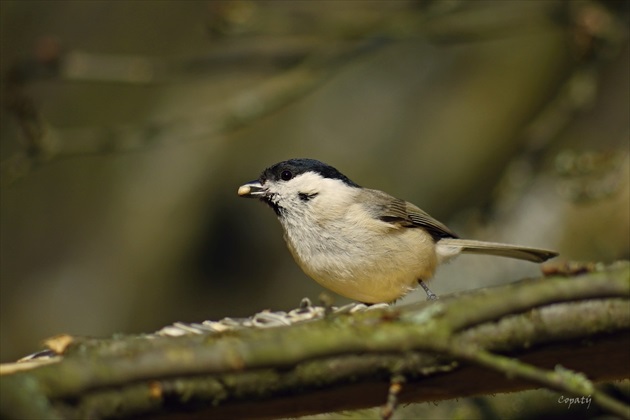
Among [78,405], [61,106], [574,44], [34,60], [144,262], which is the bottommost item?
[78,405]

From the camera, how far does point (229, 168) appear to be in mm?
6613

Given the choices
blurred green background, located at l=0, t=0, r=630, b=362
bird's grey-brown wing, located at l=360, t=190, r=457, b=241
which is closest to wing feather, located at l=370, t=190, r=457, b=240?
bird's grey-brown wing, located at l=360, t=190, r=457, b=241

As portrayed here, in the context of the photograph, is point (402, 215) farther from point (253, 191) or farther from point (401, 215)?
point (253, 191)

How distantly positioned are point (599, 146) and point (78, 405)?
5169 mm

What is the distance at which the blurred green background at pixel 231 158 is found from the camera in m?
5.89

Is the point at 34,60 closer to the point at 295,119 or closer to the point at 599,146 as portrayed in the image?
the point at 295,119

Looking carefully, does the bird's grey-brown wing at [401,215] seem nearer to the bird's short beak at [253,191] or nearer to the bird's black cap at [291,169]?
the bird's black cap at [291,169]

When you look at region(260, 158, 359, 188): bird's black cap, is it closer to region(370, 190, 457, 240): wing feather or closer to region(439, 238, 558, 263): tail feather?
region(370, 190, 457, 240): wing feather

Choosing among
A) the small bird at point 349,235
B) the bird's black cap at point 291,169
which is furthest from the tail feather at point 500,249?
the bird's black cap at point 291,169

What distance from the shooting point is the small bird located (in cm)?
327

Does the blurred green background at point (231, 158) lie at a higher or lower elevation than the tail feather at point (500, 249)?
higher

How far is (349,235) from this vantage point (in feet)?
10.9

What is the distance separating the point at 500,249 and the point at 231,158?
11.1 ft

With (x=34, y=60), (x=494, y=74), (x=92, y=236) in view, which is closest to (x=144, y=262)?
Answer: (x=92, y=236)
